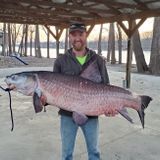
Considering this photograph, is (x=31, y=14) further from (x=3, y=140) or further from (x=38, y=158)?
(x=38, y=158)

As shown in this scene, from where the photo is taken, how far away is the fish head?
2.80m

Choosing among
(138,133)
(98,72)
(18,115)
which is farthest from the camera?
(18,115)

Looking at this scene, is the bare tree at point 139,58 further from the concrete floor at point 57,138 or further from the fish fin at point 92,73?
the fish fin at point 92,73

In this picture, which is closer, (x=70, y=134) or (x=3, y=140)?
(x=70, y=134)

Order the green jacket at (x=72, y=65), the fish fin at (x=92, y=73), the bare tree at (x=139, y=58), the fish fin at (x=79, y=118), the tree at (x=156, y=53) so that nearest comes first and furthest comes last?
the fish fin at (x=79, y=118) < the fish fin at (x=92, y=73) < the green jacket at (x=72, y=65) < the tree at (x=156, y=53) < the bare tree at (x=139, y=58)

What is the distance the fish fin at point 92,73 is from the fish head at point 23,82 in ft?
1.53

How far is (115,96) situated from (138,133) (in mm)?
2936

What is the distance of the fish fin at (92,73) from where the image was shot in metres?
3.05

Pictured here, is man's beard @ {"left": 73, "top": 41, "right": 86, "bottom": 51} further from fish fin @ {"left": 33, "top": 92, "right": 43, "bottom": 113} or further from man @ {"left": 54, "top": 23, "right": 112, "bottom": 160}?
fish fin @ {"left": 33, "top": 92, "right": 43, "bottom": 113}

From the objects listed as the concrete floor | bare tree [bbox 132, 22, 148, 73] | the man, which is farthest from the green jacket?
bare tree [bbox 132, 22, 148, 73]

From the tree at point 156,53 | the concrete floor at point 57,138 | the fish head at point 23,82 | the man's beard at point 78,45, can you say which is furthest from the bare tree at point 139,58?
the fish head at point 23,82

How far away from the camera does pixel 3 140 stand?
5.20 metres

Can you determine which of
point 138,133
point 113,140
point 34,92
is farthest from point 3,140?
point 34,92

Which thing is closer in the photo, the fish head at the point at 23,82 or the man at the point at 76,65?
the fish head at the point at 23,82
